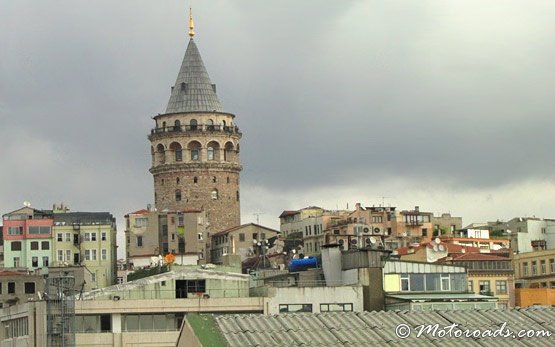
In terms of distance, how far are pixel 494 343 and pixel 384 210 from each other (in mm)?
136975

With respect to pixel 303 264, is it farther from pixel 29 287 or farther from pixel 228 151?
pixel 228 151

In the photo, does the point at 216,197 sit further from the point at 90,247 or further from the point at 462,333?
the point at 462,333

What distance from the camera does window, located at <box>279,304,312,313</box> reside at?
237 ft

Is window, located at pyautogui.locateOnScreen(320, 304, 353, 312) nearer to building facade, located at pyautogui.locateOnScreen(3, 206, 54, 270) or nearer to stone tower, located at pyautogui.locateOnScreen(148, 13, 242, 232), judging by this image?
building facade, located at pyautogui.locateOnScreen(3, 206, 54, 270)

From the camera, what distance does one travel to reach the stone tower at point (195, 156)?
194m

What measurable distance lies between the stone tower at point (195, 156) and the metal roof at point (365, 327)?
149903 millimetres

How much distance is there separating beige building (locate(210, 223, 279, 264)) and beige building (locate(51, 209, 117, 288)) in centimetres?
1496

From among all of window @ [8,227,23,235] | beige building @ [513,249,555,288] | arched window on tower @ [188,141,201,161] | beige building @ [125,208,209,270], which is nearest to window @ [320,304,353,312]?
beige building @ [513,249,555,288]

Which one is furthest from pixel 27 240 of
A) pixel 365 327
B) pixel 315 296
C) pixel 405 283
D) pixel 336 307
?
pixel 365 327

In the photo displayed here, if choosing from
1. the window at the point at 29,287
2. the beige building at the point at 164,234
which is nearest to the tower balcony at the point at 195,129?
the beige building at the point at 164,234

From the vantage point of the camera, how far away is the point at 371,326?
1612 inches

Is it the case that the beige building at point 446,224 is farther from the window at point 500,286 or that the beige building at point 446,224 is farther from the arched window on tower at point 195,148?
the window at point 500,286

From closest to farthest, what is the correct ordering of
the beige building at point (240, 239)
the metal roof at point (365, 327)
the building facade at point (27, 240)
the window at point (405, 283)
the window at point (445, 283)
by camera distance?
1. the metal roof at point (365, 327)
2. the window at point (405, 283)
3. the window at point (445, 283)
4. the building facade at point (27, 240)
5. the beige building at point (240, 239)

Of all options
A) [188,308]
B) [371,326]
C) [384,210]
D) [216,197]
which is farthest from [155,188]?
[371,326]
